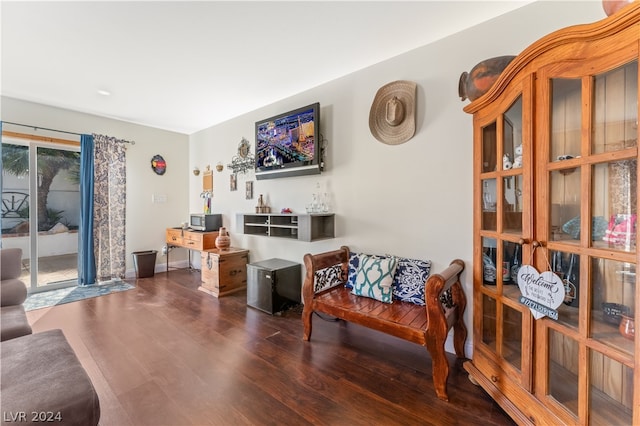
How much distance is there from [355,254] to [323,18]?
2.01m

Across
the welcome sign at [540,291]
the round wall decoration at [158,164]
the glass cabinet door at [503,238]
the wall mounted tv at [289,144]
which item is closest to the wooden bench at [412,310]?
the glass cabinet door at [503,238]

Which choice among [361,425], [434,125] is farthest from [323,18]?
[361,425]

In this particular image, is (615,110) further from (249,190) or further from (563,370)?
(249,190)

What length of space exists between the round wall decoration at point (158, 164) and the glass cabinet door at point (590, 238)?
5.16 meters

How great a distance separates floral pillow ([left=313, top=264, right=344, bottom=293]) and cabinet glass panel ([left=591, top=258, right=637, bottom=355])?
1.76 m

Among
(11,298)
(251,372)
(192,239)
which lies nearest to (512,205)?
(251,372)

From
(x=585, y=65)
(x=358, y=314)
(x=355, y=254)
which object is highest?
(x=585, y=65)

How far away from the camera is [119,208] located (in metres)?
4.09

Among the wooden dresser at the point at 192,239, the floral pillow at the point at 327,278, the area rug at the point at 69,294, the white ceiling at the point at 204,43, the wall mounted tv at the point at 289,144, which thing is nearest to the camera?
the white ceiling at the point at 204,43

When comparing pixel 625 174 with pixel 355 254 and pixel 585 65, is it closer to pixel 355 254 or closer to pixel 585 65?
pixel 585 65

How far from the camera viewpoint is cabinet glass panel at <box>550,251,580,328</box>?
1152mm

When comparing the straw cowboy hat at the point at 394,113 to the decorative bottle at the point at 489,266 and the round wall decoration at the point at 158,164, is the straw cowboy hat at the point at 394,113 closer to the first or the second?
the decorative bottle at the point at 489,266

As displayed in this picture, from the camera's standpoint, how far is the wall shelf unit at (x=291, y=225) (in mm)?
2660

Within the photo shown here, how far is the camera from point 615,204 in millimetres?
1061
